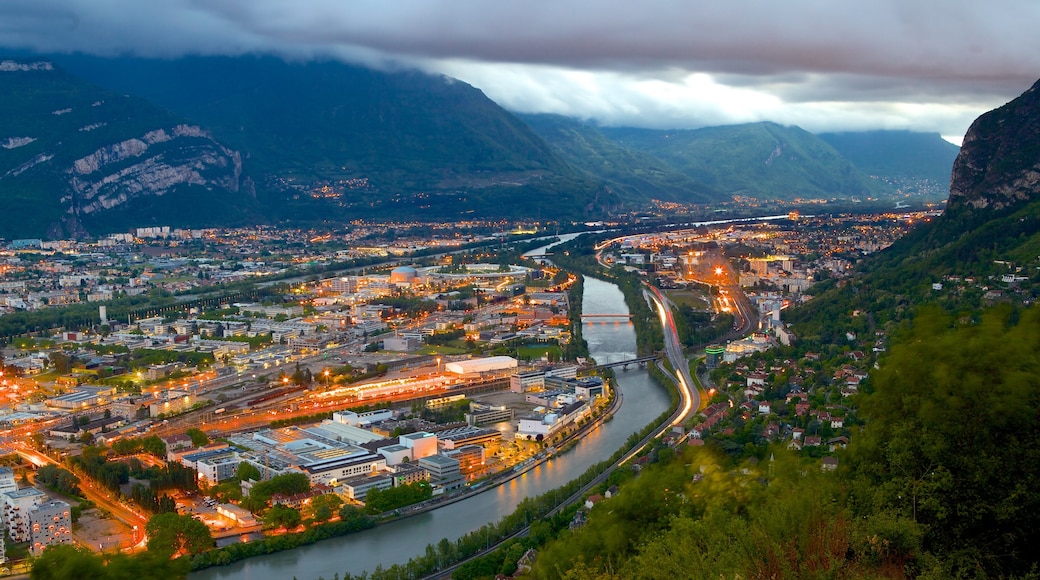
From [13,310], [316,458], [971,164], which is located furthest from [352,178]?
Answer: [316,458]

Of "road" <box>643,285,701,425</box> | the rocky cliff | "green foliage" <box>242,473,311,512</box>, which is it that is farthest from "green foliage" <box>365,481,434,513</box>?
the rocky cliff

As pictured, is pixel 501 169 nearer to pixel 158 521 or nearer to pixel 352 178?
pixel 352 178

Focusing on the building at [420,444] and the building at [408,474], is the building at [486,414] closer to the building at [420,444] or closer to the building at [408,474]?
the building at [420,444]

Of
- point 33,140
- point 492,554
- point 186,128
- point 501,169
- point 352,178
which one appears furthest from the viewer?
point 501,169

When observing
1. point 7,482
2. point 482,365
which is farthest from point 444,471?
point 482,365

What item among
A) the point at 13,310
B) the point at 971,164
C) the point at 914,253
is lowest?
the point at 13,310
